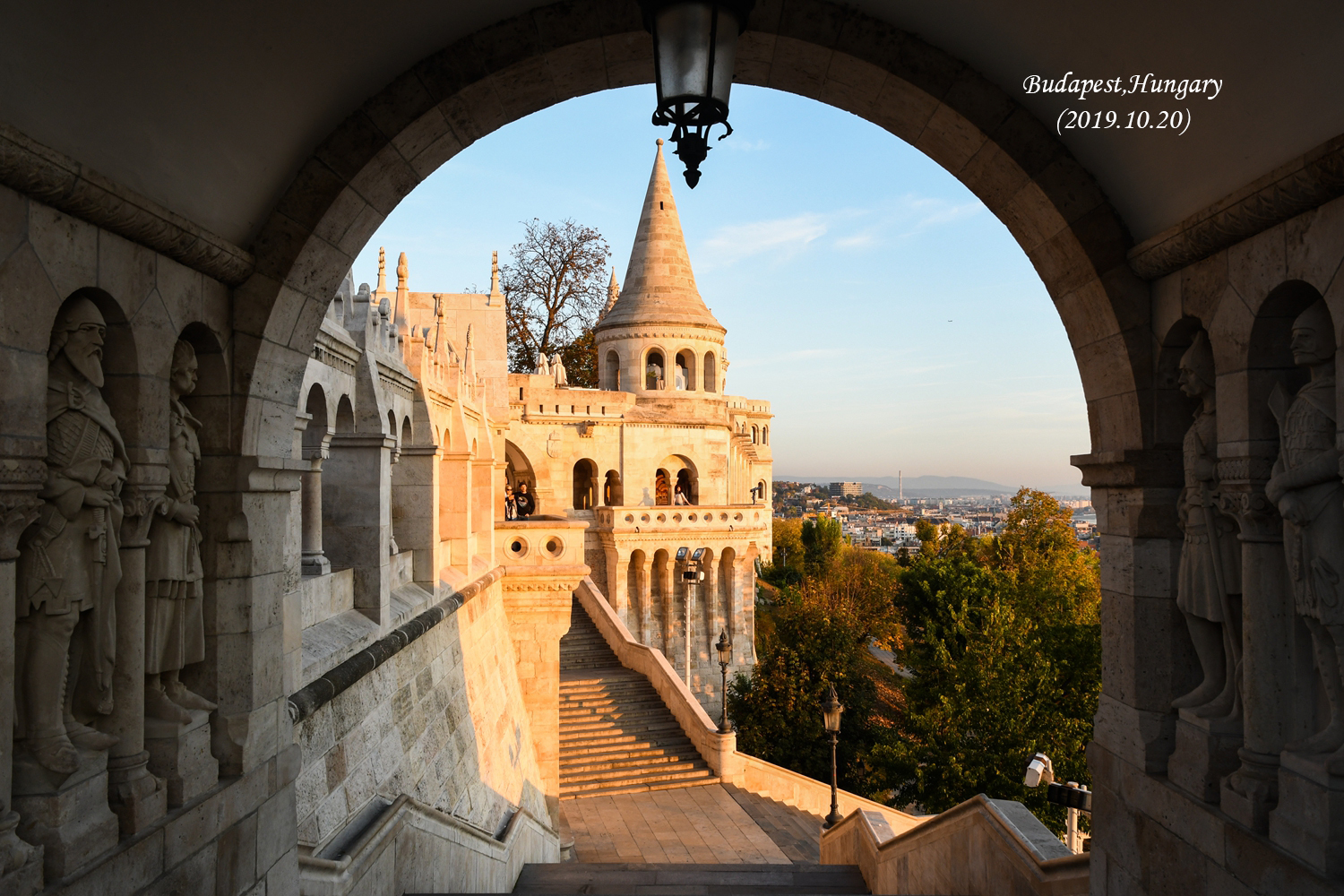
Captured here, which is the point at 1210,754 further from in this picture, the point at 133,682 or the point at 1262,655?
the point at 133,682

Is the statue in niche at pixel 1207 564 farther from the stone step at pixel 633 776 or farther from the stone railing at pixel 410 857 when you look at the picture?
the stone step at pixel 633 776

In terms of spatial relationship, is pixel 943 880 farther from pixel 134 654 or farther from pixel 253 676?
pixel 134 654

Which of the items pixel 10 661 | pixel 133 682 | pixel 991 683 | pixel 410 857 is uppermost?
pixel 10 661

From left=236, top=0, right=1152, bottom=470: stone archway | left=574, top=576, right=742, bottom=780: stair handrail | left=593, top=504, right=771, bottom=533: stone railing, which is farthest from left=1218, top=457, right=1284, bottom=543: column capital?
left=593, top=504, right=771, bottom=533: stone railing

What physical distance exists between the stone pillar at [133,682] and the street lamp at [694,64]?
2.29 meters

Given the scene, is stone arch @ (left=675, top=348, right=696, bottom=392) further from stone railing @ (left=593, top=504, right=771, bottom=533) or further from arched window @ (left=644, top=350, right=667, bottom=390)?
stone railing @ (left=593, top=504, right=771, bottom=533)

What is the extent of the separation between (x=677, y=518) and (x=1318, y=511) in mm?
27515

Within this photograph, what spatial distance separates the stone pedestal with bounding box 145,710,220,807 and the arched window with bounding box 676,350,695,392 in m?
30.1

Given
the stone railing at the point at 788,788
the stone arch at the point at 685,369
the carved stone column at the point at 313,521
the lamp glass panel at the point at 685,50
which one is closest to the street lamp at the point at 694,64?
the lamp glass panel at the point at 685,50

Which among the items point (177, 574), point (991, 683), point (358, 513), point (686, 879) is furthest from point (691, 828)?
point (177, 574)

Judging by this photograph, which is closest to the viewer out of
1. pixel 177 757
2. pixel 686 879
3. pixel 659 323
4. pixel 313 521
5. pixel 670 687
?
pixel 177 757

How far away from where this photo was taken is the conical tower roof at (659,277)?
3300 centimetres

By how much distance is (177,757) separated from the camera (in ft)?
11.2

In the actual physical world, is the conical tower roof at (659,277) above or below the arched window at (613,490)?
above
